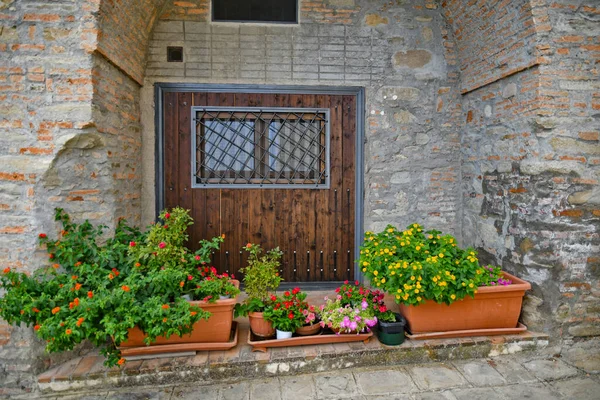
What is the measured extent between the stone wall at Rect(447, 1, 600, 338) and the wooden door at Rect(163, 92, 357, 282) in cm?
154

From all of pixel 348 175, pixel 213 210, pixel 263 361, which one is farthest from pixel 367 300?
pixel 213 210

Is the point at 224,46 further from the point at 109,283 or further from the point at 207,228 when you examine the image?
the point at 109,283

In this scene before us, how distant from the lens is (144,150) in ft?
12.9

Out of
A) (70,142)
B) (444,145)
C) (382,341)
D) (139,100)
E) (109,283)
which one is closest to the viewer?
(109,283)

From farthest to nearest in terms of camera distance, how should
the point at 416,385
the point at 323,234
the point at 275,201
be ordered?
the point at 323,234
the point at 275,201
the point at 416,385

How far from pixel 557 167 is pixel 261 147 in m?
2.58

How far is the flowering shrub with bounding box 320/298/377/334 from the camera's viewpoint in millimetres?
3016

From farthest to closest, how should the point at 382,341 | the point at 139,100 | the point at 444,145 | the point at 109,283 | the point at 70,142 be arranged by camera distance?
the point at 444,145 → the point at 139,100 → the point at 382,341 → the point at 70,142 → the point at 109,283

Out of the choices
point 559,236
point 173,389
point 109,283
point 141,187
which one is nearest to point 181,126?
point 141,187

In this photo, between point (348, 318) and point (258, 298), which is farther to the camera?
point (258, 298)

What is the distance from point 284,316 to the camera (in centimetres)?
302

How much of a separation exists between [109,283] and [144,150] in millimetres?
1618

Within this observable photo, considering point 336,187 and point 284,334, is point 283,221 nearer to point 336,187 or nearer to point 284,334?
point 336,187

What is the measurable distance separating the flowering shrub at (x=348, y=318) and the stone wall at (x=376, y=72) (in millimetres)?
1196
